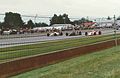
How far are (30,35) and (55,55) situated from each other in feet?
5.30

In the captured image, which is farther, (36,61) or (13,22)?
(13,22)

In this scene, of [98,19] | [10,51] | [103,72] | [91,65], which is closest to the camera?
[103,72]

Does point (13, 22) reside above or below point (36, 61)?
above

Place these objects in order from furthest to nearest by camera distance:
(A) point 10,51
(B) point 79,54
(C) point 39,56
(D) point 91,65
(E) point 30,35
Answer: (B) point 79,54 → (E) point 30,35 → (A) point 10,51 → (C) point 39,56 → (D) point 91,65

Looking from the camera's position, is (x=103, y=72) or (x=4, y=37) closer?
(x=103, y=72)

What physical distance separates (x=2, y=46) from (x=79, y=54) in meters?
4.48

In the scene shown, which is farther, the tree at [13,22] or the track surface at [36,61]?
the tree at [13,22]

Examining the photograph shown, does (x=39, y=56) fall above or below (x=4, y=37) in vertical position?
below

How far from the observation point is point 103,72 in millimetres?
9906

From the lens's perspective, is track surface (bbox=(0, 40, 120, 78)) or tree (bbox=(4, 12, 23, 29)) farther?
tree (bbox=(4, 12, 23, 29))

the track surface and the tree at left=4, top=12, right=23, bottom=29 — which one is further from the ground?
the tree at left=4, top=12, right=23, bottom=29

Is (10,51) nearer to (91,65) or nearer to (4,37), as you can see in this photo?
(4,37)

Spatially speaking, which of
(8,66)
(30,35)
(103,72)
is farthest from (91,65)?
(30,35)

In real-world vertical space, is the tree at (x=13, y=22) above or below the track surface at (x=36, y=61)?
above
